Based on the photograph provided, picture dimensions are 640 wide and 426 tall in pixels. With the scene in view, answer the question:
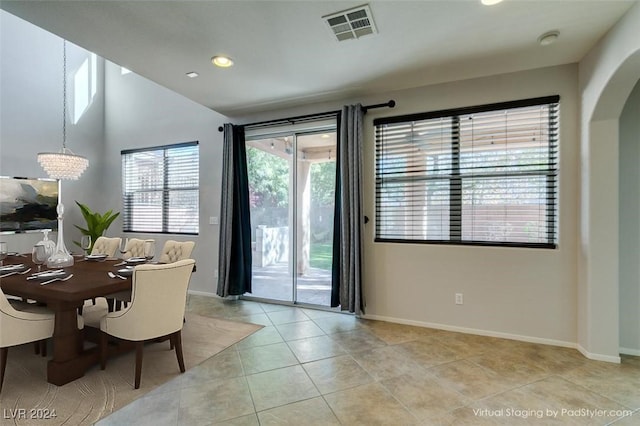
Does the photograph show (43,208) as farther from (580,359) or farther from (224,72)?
(580,359)

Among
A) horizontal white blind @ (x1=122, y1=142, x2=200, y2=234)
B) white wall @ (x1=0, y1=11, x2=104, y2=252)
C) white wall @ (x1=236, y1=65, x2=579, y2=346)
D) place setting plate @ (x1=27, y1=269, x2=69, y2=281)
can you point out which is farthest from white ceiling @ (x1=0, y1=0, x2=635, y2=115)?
white wall @ (x1=0, y1=11, x2=104, y2=252)

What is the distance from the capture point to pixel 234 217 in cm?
441

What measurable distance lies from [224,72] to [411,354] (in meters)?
3.41

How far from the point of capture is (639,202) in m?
2.80

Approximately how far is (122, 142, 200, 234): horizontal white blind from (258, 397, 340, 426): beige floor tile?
3.54 meters

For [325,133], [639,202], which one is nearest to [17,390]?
[325,133]

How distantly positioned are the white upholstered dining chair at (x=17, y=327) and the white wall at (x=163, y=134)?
2479mm

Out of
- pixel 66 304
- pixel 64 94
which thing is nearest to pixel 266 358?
pixel 66 304

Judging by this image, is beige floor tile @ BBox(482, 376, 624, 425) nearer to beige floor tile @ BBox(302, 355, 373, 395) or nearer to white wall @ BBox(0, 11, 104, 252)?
beige floor tile @ BBox(302, 355, 373, 395)

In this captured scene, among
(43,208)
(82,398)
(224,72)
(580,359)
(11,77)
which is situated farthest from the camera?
(43,208)

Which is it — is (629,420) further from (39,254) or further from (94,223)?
(94,223)

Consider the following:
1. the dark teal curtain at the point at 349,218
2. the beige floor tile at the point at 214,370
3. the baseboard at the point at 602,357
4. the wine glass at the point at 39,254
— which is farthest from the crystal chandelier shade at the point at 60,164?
the baseboard at the point at 602,357

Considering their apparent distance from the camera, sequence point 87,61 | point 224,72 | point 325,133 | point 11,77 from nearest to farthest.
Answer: point 224,72 < point 325,133 < point 11,77 < point 87,61

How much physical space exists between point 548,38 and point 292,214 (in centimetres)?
331
